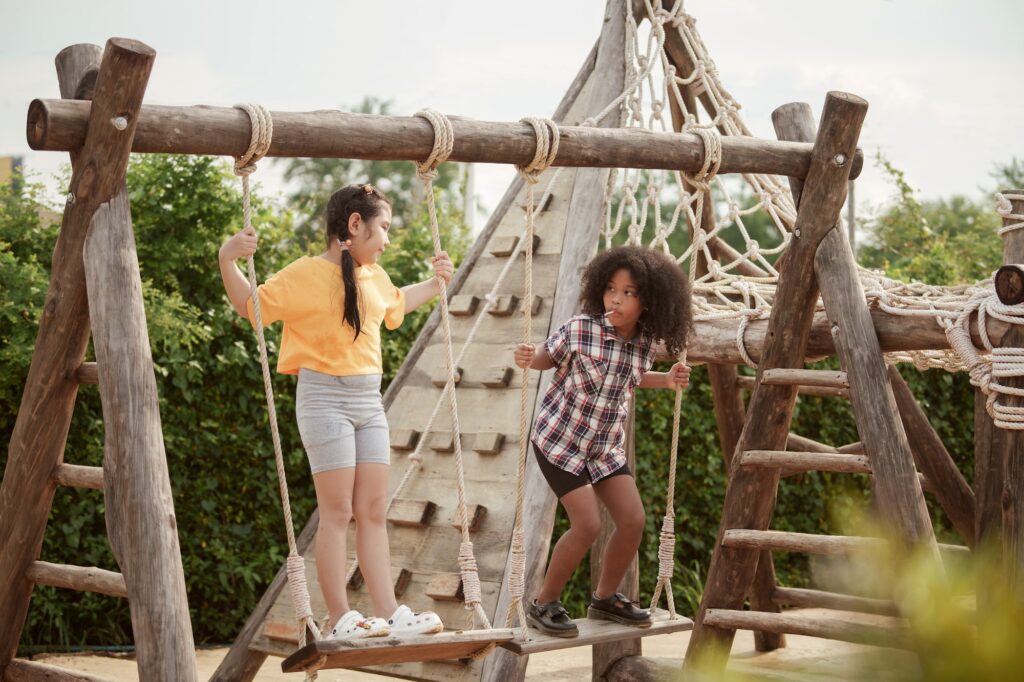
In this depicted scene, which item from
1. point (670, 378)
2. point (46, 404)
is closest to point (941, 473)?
point (670, 378)

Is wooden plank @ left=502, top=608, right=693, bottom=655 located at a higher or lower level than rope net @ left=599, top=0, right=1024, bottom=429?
lower

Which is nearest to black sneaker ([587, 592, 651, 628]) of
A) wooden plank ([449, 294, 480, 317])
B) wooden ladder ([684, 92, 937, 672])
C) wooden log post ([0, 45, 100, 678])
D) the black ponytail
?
wooden ladder ([684, 92, 937, 672])

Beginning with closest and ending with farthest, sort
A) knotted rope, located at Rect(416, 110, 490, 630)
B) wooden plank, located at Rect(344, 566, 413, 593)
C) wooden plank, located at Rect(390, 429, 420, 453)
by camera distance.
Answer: knotted rope, located at Rect(416, 110, 490, 630) → wooden plank, located at Rect(344, 566, 413, 593) → wooden plank, located at Rect(390, 429, 420, 453)

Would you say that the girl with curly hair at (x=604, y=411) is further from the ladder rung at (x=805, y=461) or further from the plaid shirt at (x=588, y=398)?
the ladder rung at (x=805, y=461)

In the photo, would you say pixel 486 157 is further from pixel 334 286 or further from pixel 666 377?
pixel 666 377

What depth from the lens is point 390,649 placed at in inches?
115

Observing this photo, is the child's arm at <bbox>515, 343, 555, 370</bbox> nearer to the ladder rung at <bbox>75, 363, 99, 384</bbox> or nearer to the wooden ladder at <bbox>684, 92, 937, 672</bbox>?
the wooden ladder at <bbox>684, 92, 937, 672</bbox>

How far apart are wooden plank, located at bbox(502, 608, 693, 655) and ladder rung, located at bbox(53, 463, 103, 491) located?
119 cm

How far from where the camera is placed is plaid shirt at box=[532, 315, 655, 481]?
3.77 metres

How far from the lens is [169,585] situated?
2.86 m

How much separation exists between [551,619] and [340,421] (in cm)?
98

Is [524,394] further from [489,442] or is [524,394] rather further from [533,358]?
[489,442]

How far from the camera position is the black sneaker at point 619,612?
3766mm

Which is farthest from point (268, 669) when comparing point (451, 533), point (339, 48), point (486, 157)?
point (339, 48)
